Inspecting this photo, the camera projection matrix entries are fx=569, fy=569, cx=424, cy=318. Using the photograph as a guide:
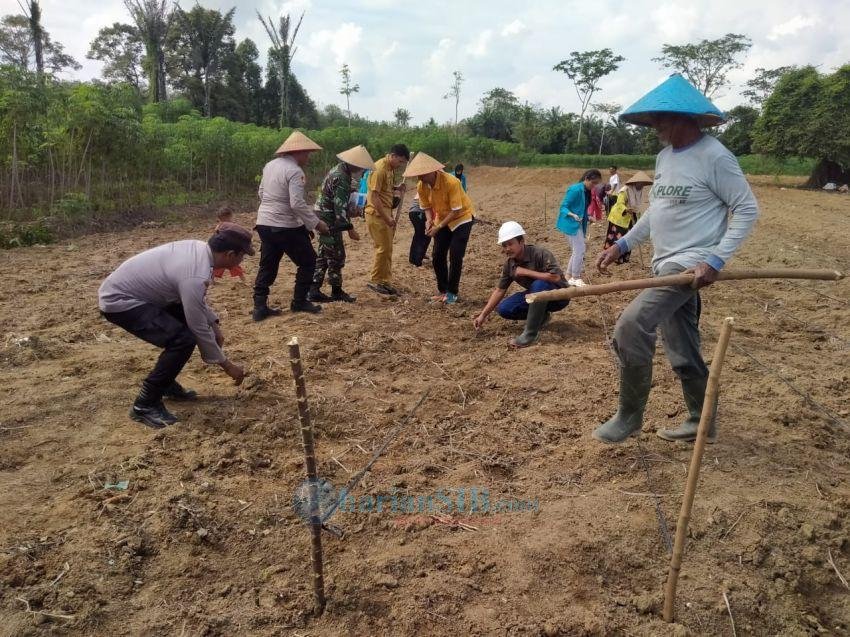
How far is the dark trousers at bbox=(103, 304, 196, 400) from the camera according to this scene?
3.40 metres

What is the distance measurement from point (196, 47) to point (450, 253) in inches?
1330

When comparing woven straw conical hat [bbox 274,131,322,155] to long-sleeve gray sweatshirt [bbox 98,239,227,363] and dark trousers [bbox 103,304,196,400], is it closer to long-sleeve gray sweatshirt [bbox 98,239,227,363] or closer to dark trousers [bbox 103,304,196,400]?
long-sleeve gray sweatshirt [bbox 98,239,227,363]

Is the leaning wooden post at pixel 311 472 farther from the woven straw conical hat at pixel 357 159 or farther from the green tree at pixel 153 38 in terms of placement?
the green tree at pixel 153 38

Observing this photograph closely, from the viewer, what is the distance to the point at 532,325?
512cm

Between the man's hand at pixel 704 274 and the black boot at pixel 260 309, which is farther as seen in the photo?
the black boot at pixel 260 309

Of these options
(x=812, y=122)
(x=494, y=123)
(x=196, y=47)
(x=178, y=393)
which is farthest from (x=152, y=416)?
(x=494, y=123)

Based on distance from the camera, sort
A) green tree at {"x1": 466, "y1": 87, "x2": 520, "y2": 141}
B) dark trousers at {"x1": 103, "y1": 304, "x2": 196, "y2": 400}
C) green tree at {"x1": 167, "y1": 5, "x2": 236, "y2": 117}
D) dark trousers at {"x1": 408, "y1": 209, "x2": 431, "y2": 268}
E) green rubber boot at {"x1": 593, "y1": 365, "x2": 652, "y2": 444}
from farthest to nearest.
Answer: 1. green tree at {"x1": 466, "y1": 87, "x2": 520, "y2": 141}
2. green tree at {"x1": 167, "y1": 5, "x2": 236, "y2": 117}
3. dark trousers at {"x1": 408, "y1": 209, "x2": 431, "y2": 268}
4. dark trousers at {"x1": 103, "y1": 304, "x2": 196, "y2": 400}
5. green rubber boot at {"x1": 593, "y1": 365, "x2": 652, "y2": 444}

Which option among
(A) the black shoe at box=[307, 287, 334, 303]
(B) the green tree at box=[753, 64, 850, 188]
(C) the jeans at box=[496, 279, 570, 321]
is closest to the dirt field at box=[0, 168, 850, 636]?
(C) the jeans at box=[496, 279, 570, 321]

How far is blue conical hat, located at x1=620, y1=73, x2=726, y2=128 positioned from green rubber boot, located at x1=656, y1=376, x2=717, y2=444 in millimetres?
1374

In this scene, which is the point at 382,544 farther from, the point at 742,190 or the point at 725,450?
the point at 742,190

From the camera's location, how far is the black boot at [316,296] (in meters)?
6.30

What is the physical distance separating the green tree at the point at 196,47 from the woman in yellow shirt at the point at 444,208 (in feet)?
101

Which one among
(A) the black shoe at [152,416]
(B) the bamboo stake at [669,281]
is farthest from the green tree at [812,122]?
(A) the black shoe at [152,416]

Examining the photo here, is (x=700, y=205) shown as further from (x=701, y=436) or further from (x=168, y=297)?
(x=168, y=297)
